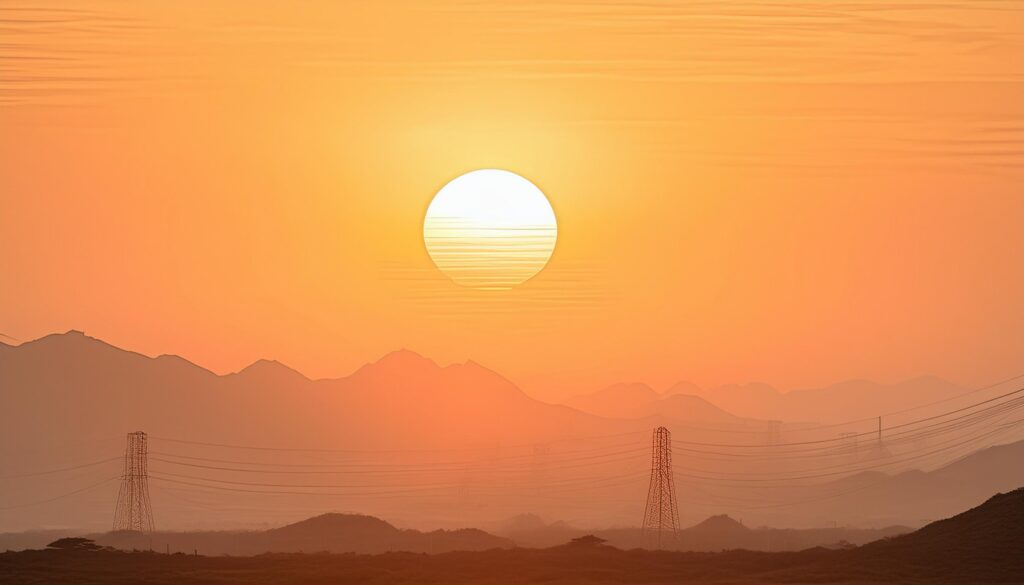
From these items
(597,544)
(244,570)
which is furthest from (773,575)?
(244,570)

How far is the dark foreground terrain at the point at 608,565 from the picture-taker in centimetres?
10031

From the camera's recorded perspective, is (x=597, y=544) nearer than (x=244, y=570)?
No

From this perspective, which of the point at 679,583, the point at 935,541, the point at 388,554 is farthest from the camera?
the point at 388,554

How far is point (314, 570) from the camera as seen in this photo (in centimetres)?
10800

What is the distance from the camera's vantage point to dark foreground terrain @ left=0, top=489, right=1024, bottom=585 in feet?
329

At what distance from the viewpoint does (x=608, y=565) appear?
367 ft

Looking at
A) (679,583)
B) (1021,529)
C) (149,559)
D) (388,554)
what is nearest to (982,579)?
(1021,529)

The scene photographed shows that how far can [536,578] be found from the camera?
106375mm

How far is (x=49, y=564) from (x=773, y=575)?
57.8m

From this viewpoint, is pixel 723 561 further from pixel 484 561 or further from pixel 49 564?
pixel 49 564

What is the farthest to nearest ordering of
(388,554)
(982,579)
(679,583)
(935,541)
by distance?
(388,554)
(935,541)
(679,583)
(982,579)

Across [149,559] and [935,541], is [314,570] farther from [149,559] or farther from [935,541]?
[935,541]

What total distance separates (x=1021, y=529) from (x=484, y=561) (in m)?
43.9

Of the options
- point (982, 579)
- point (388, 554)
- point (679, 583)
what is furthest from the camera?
point (388, 554)
